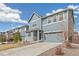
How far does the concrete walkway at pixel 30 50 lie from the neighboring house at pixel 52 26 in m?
0.08

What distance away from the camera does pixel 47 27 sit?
3.49 metres

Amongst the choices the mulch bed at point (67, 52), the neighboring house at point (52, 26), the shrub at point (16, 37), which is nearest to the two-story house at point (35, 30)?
the neighboring house at point (52, 26)

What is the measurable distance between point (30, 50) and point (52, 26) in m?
0.38

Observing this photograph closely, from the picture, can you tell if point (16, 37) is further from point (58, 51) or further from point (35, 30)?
point (58, 51)

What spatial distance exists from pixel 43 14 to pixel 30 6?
181 millimetres

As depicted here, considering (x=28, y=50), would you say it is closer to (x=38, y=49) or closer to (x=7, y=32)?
(x=38, y=49)

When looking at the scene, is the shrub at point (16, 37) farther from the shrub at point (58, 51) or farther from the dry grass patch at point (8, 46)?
the shrub at point (58, 51)

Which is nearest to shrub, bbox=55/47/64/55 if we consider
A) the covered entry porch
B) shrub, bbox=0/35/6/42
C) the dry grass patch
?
the covered entry porch

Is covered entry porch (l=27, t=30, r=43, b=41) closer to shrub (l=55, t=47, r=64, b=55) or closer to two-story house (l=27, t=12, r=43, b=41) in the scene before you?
two-story house (l=27, t=12, r=43, b=41)

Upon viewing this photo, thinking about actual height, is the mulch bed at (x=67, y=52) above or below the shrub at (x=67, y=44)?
below

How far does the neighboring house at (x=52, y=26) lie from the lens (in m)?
3.41

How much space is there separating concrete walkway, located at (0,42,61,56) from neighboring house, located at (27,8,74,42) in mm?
76

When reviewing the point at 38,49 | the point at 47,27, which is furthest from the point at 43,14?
the point at 38,49

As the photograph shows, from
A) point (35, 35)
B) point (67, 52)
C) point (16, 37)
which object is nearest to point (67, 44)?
point (67, 52)
